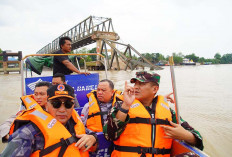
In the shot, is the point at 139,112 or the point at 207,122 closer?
the point at 139,112

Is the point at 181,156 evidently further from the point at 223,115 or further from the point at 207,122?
the point at 223,115

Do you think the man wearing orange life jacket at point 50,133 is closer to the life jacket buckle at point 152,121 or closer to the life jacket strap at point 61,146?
the life jacket strap at point 61,146

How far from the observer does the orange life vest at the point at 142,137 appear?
150cm

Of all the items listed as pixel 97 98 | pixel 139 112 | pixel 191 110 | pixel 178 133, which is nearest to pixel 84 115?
pixel 97 98

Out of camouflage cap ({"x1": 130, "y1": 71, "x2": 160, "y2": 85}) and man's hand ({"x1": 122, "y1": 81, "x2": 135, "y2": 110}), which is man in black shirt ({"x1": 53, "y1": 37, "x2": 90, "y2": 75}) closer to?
camouflage cap ({"x1": 130, "y1": 71, "x2": 160, "y2": 85})

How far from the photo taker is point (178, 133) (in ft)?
4.87

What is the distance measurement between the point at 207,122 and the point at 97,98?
299cm

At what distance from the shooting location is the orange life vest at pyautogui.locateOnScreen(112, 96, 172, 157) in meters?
1.50

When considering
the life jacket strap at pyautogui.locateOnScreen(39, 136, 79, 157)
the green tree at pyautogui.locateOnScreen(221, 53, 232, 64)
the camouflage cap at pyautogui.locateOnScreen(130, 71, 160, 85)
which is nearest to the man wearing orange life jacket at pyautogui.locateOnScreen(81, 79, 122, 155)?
the camouflage cap at pyautogui.locateOnScreen(130, 71, 160, 85)

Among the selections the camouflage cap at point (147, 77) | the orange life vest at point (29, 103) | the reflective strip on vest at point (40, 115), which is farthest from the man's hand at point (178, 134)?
the orange life vest at point (29, 103)

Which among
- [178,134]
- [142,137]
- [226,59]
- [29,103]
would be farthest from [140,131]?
[226,59]

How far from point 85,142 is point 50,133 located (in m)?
0.28

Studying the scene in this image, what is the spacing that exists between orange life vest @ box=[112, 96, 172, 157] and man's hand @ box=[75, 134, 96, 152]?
0.89ft

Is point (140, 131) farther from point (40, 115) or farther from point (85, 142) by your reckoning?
point (40, 115)
